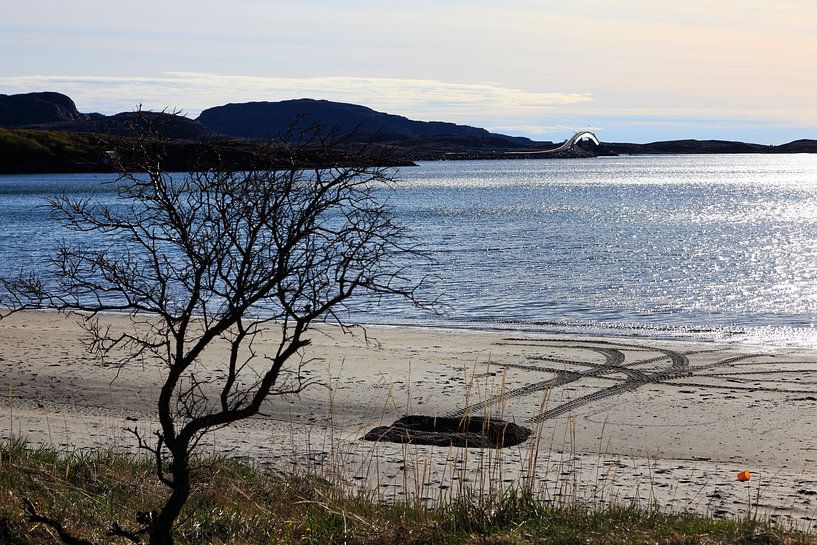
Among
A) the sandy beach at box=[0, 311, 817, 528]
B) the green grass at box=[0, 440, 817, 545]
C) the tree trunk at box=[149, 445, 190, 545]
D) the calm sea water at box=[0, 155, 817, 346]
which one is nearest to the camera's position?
the tree trunk at box=[149, 445, 190, 545]

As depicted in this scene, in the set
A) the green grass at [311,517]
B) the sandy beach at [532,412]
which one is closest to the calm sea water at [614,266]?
the green grass at [311,517]

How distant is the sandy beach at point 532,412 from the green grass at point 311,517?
22.3 inches

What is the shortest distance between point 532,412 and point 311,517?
573 centimetres

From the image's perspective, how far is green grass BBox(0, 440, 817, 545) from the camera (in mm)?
5754

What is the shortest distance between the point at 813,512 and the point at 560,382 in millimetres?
6477

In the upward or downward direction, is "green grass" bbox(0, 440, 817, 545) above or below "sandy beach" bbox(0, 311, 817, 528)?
above

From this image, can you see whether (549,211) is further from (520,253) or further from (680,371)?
(680,371)

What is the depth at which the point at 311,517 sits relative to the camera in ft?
21.2

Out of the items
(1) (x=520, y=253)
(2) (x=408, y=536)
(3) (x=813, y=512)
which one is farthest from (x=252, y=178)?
(1) (x=520, y=253)

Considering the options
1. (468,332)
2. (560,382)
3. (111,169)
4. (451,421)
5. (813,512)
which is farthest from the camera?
(468,332)

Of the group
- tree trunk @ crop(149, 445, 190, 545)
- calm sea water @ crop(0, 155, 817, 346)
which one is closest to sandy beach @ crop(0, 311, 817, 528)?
tree trunk @ crop(149, 445, 190, 545)

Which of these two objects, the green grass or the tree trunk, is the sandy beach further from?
the tree trunk

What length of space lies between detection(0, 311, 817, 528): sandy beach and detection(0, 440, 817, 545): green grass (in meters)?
0.57

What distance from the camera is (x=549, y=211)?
78812mm
